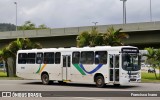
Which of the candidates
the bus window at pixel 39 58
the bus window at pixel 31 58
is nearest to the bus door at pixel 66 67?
the bus window at pixel 39 58

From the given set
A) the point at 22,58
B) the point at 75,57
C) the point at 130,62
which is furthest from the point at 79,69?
the point at 22,58

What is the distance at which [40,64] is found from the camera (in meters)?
30.4

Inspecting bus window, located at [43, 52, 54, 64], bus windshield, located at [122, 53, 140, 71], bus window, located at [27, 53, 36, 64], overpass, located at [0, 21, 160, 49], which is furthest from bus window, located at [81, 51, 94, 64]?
overpass, located at [0, 21, 160, 49]

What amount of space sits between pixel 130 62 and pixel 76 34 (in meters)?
29.6

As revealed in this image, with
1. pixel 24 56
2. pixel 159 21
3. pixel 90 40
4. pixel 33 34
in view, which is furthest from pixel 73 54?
pixel 33 34

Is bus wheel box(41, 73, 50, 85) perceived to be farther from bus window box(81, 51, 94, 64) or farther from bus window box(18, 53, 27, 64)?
bus window box(81, 51, 94, 64)

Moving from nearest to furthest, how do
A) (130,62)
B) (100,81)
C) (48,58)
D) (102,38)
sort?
(130,62), (100,81), (48,58), (102,38)

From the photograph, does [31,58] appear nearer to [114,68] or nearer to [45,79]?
[45,79]

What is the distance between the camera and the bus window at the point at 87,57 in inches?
1058

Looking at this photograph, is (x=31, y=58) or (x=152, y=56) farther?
(x=152, y=56)

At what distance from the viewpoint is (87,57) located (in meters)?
27.2

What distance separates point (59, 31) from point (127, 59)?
104 ft

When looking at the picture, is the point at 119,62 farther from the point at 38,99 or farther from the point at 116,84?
the point at 38,99

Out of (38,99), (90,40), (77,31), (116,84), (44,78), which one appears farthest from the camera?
(77,31)
